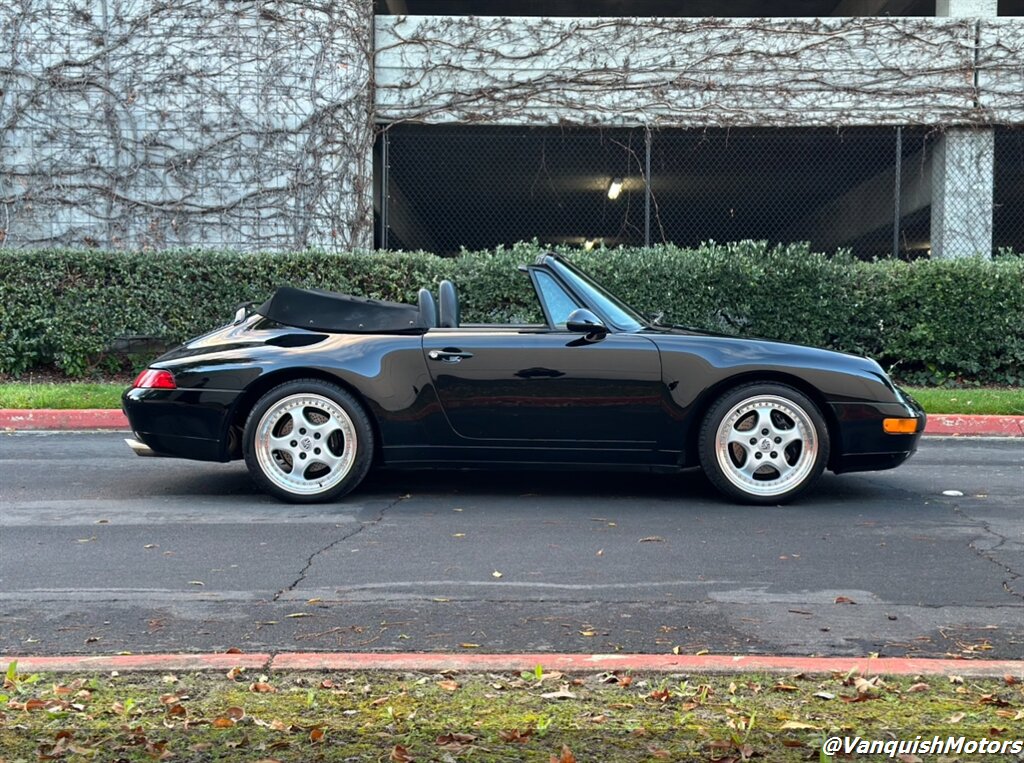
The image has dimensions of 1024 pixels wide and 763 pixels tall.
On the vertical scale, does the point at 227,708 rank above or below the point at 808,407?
below

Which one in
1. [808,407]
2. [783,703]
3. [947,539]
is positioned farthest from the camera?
[808,407]

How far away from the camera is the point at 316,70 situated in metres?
15.2

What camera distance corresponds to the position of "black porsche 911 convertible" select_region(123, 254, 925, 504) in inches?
238

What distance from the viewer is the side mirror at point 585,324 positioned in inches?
240

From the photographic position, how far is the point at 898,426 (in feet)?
19.9

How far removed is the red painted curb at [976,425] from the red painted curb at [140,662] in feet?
25.9

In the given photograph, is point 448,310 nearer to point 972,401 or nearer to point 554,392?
point 554,392

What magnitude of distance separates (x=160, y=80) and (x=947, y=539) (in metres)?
12.8

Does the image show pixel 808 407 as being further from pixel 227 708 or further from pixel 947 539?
pixel 227 708

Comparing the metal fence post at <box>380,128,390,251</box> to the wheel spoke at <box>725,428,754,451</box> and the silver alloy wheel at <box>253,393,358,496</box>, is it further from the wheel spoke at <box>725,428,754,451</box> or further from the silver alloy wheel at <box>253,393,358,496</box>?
the wheel spoke at <box>725,428,754,451</box>

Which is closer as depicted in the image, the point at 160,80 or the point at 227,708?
the point at 227,708

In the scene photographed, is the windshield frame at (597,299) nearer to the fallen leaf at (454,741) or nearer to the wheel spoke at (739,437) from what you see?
the wheel spoke at (739,437)

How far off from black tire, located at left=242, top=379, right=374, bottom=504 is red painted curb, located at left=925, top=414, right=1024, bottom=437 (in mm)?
5902

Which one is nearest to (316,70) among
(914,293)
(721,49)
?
(721,49)
